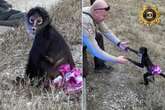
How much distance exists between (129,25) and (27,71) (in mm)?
2842

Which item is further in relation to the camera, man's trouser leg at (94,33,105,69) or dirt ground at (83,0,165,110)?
man's trouser leg at (94,33,105,69)

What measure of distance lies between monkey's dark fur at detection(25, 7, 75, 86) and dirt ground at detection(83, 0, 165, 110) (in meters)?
0.55

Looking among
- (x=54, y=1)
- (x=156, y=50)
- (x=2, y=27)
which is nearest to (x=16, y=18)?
(x=2, y=27)

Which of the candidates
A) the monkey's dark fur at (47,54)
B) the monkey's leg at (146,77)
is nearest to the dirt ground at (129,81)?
the monkey's leg at (146,77)

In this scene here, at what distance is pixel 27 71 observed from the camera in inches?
219

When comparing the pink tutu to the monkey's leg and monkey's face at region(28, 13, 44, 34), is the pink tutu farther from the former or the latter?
the monkey's leg

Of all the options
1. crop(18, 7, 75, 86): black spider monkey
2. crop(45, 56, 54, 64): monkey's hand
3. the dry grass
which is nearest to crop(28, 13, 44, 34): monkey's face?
crop(18, 7, 75, 86): black spider monkey

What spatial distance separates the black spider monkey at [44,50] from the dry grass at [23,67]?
0.76ft

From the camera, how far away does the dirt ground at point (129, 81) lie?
19.0 feet

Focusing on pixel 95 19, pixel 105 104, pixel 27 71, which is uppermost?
pixel 95 19

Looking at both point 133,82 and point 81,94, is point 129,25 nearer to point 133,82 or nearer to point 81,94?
point 133,82

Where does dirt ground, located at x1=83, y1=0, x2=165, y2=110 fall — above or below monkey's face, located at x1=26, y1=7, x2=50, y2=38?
below

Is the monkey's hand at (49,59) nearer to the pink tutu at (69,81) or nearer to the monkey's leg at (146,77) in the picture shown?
the pink tutu at (69,81)

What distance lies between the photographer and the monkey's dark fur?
5387mm
